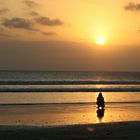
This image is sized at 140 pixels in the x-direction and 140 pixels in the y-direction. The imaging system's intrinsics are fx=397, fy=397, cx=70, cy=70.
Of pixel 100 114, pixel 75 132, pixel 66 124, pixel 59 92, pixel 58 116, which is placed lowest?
pixel 75 132

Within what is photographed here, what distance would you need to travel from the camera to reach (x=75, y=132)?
47.4 ft

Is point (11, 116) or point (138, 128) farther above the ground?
point (11, 116)

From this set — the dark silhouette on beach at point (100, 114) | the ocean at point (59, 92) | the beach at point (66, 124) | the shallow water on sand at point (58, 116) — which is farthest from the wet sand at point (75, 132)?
the ocean at point (59, 92)

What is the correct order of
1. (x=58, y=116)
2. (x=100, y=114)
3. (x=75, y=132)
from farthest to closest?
(x=100, y=114)
(x=58, y=116)
(x=75, y=132)

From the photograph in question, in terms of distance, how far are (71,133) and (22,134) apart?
1.76 m

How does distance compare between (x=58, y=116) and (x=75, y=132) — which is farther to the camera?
(x=58, y=116)

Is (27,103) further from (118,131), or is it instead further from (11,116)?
(118,131)

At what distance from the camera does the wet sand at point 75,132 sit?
13609mm

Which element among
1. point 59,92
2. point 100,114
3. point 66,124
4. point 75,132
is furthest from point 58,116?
point 59,92

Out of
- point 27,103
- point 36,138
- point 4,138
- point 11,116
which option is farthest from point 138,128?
point 27,103

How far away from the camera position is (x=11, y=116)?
63.1 feet

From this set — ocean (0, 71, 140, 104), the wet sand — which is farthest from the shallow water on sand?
ocean (0, 71, 140, 104)

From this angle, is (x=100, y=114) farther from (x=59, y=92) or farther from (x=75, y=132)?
(x=59, y=92)

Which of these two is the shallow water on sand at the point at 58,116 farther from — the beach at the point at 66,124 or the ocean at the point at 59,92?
the ocean at the point at 59,92
